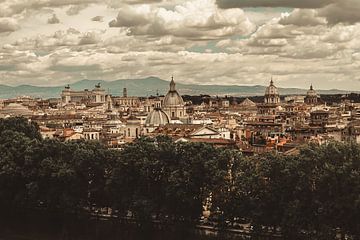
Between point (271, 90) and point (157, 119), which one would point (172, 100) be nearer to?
point (157, 119)

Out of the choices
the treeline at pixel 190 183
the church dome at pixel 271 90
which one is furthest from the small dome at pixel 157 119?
the church dome at pixel 271 90

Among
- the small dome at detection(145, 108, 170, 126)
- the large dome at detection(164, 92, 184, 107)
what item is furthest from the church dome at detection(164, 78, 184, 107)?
the small dome at detection(145, 108, 170, 126)

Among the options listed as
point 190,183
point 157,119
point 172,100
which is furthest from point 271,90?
point 190,183

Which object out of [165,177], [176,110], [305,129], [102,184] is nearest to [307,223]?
[165,177]

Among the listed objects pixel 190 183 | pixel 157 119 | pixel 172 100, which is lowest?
pixel 190 183

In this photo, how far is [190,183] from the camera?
33.8 metres

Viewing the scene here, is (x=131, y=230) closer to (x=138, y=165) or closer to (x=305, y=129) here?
(x=138, y=165)

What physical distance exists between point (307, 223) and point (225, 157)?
6.35 metres

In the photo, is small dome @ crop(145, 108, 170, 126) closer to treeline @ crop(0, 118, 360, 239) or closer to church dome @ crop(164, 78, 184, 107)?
church dome @ crop(164, 78, 184, 107)

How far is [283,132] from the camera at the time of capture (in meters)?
84.3

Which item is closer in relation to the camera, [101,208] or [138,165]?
[138,165]

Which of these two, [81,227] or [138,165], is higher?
[138,165]

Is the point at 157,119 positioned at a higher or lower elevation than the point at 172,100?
lower

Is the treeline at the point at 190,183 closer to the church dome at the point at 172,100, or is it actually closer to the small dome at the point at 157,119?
the small dome at the point at 157,119
